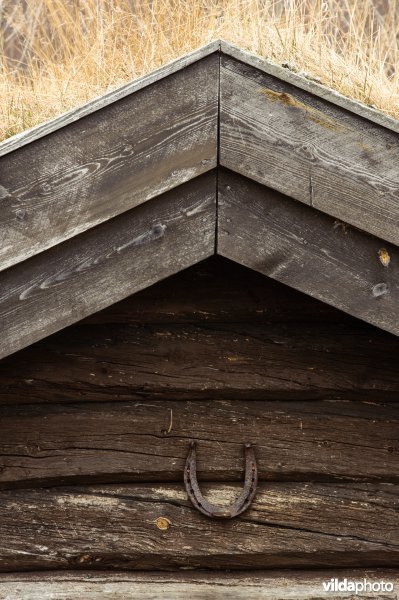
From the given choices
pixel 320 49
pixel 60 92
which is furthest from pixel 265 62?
pixel 60 92

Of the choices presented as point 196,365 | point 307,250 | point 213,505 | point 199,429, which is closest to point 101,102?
point 307,250

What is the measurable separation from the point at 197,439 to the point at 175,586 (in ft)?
1.48

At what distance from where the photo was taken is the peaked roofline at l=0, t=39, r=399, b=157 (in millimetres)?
1786

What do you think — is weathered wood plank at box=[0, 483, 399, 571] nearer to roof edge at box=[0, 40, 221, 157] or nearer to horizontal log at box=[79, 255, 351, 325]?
horizontal log at box=[79, 255, 351, 325]

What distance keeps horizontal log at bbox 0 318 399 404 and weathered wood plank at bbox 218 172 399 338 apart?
35cm

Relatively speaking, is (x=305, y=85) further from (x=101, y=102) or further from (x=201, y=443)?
(x=201, y=443)

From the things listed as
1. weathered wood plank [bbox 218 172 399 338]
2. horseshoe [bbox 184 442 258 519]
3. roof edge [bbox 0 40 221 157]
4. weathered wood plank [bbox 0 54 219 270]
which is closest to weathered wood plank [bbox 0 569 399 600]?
horseshoe [bbox 184 442 258 519]

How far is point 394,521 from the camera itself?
2264 mm

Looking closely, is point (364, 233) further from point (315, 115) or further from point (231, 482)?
point (231, 482)

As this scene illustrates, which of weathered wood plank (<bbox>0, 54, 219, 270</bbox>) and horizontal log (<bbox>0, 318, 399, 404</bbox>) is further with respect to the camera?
horizontal log (<bbox>0, 318, 399, 404</bbox>)

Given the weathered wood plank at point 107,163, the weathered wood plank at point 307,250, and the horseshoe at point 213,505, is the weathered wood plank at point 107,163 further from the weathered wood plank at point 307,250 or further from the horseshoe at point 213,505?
the horseshoe at point 213,505

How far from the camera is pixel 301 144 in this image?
184cm

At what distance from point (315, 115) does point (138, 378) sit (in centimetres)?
93

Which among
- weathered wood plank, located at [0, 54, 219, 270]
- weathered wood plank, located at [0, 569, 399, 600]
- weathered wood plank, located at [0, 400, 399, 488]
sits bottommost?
weathered wood plank, located at [0, 569, 399, 600]
